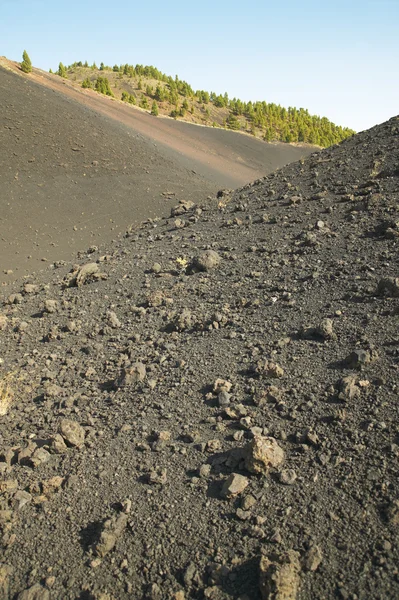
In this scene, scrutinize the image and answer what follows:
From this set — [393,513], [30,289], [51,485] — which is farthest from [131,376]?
[30,289]

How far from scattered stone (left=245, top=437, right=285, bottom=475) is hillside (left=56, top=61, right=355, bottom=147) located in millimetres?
33310

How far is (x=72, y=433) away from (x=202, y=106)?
42120 millimetres

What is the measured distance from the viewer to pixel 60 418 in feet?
14.0

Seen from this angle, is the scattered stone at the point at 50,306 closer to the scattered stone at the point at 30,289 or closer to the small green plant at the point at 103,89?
the scattered stone at the point at 30,289

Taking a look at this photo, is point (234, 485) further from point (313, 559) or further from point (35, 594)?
point (35, 594)

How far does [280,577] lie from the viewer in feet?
8.20

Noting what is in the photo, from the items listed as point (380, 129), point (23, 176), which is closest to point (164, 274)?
point (380, 129)

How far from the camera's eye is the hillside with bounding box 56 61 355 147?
3719 centimetres

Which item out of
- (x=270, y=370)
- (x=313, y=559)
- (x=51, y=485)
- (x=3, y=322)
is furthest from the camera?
(x=3, y=322)

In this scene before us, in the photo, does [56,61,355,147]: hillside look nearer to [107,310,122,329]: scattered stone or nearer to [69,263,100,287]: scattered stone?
[69,263,100,287]: scattered stone

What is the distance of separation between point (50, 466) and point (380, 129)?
1025cm

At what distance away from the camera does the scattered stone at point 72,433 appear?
12.6 ft

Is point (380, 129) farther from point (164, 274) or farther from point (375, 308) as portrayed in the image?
point (375, 308)

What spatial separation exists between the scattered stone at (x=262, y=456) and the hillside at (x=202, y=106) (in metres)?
33.3
